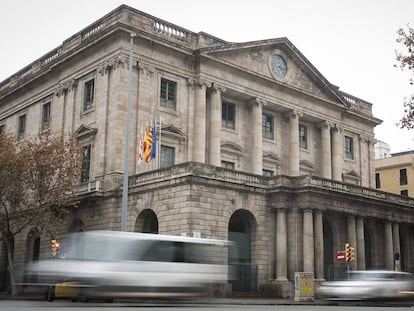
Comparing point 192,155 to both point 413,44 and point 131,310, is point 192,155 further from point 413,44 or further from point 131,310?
point 131,310

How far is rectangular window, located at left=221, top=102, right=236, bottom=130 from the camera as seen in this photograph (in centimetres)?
4784

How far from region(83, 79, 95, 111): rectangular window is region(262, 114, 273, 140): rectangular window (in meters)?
14.2

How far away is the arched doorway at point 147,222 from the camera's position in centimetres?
3741

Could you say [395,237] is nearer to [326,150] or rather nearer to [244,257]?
[326,150]

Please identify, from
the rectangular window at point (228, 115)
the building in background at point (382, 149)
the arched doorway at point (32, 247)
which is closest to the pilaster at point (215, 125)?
the rectangular window at point (228, 115)

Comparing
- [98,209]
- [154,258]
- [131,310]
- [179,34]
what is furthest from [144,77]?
[131,310]

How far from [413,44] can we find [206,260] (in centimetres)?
1420

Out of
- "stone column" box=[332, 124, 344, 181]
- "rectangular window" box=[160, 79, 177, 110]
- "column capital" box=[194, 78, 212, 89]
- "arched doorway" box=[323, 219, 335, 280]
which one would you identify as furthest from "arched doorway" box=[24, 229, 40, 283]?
"stone column" box=[332, 124, 344, 181]

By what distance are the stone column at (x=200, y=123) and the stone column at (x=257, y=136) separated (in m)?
4.90

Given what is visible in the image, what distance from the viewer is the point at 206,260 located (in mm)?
22984

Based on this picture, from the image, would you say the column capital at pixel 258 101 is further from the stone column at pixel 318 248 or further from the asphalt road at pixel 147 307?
the asphalt road at pixel 147 307

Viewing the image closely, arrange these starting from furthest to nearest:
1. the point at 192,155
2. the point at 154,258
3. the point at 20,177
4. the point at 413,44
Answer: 1. the point at 192,155
2. the point at 20,177
3. the point at 413,44
4. the point at 154,258

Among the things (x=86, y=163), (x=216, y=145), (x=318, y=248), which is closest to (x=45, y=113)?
(x=86, y=163)

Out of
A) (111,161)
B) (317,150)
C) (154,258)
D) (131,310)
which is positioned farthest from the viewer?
(317,150)
